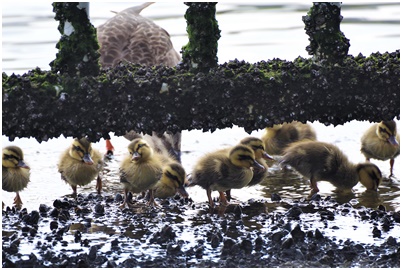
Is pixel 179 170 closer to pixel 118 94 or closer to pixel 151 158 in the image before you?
pixel 151 158

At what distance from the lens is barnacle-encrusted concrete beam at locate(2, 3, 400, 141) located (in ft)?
15.5

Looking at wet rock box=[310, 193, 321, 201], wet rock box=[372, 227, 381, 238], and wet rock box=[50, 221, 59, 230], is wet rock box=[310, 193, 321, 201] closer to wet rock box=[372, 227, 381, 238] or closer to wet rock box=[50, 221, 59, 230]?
wet rock box=[372, 227, 381, 238]

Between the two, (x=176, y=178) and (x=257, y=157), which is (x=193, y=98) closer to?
(x=176, y=178)

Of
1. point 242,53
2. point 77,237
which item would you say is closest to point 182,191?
point 77,237

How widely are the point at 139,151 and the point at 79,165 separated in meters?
0.43

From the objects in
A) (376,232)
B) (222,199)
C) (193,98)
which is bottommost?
(376,232)

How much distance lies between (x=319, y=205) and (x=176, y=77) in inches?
53.5

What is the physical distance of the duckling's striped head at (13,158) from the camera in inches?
225

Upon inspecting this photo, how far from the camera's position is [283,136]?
23.3 feet

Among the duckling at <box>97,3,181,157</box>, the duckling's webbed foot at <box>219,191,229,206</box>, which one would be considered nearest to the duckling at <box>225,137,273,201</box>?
the duckling's webbed foot at <box>219,191,229,206</box>

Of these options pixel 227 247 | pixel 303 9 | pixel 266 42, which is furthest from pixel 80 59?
pixel 303 9

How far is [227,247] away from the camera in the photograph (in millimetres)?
4641

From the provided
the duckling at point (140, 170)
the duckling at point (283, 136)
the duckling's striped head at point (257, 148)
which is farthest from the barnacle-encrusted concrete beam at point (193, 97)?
the duckling at point (283, 136)

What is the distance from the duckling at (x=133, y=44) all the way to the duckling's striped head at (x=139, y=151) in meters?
1.44
